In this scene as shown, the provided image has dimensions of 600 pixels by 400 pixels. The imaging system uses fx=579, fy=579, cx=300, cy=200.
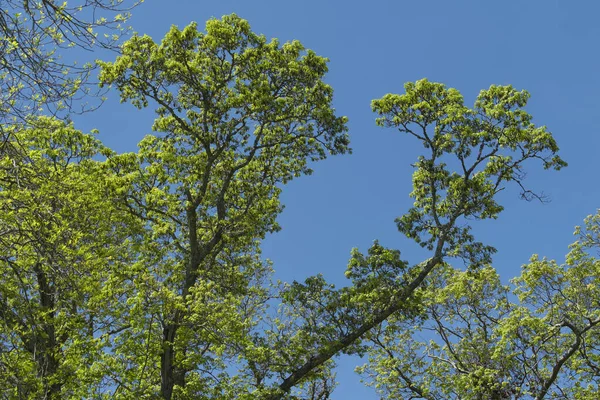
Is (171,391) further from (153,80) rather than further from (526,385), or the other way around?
(526,385)

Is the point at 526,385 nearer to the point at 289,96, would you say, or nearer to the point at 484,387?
the point at 484,387

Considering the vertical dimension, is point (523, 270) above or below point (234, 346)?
above

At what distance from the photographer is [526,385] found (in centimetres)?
2191

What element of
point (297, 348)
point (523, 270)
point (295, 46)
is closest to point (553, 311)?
point (523, 270)

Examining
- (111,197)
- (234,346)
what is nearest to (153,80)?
(111,197)

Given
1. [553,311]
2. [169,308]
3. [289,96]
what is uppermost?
[289,96]

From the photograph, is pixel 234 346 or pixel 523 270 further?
pixel 523 270

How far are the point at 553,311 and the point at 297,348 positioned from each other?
435 inches

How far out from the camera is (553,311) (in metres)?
22.8

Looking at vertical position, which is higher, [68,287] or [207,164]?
[207,164]

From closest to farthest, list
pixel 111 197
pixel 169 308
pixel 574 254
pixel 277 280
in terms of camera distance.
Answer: pixel 169 308, pixel 111 197, pixel 574 254, pixel 277 280

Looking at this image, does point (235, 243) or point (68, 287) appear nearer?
point (68, 287)

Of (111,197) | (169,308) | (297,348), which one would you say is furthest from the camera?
(111,197)

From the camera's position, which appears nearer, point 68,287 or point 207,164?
point 68,287
